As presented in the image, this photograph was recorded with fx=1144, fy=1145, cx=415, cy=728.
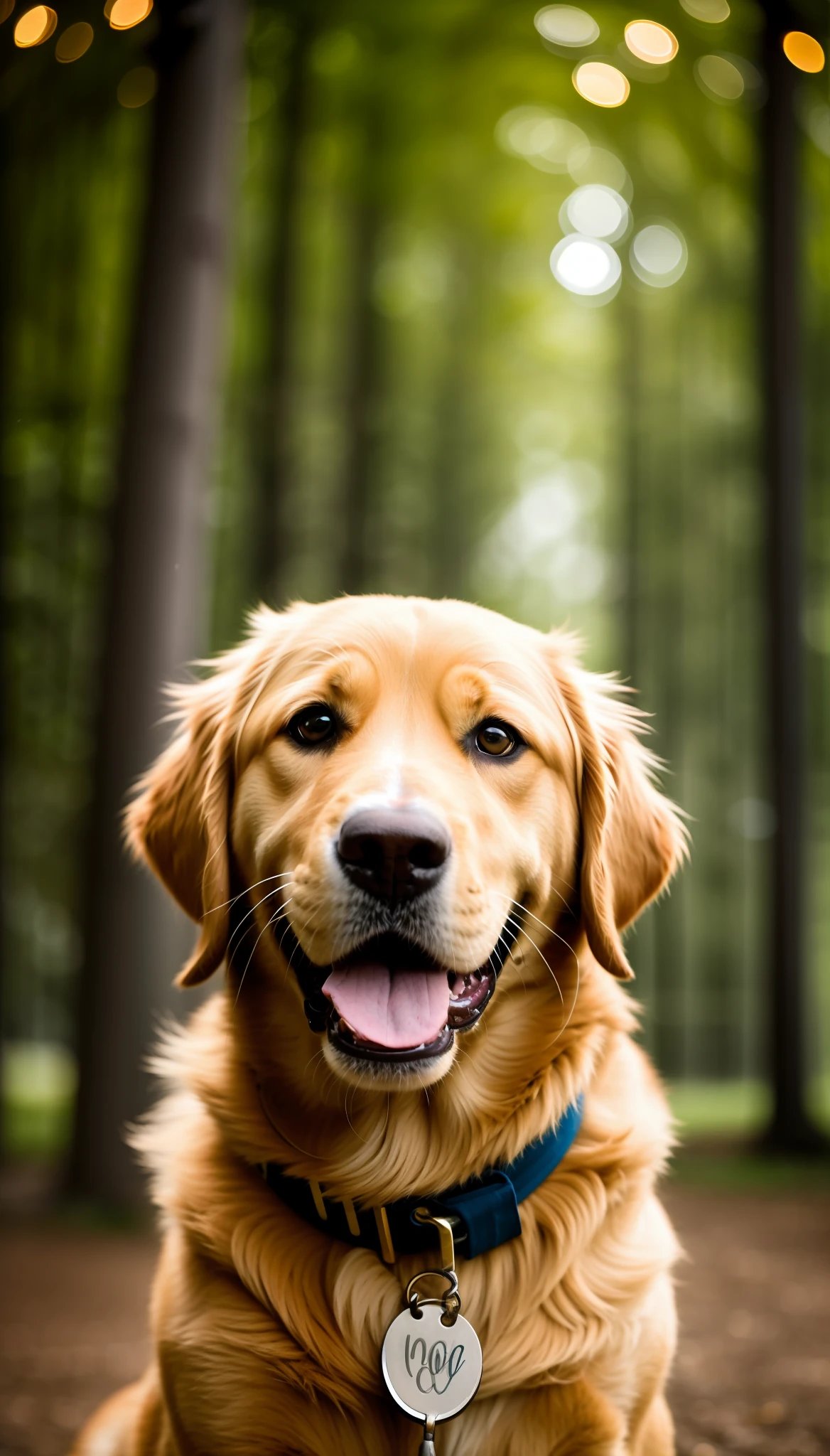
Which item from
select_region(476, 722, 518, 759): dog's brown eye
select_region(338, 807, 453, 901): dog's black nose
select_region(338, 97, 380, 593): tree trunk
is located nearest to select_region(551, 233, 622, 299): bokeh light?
select_region(338, 97, 380, 593): tree trunk

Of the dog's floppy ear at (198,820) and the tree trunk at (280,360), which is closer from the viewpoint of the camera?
the dog's floppy ear at (198,820)

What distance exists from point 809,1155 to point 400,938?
652 centimetres

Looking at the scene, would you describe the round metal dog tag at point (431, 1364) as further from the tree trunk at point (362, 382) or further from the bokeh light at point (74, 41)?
the tree trunk at point (362, 382)

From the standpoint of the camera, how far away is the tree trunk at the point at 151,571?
18.7ft

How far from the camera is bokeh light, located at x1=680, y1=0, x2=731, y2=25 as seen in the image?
3744mm

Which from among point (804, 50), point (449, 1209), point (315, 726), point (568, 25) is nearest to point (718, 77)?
point (568, 25)

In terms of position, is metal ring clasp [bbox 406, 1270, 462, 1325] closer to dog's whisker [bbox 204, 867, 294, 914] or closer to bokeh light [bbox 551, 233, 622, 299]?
dog's whisker [bbox 204, 867, 294, 914]

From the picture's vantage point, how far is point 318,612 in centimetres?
259

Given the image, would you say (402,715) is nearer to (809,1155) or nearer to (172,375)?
(172,375)

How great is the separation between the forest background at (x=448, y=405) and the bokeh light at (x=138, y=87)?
0.07ft

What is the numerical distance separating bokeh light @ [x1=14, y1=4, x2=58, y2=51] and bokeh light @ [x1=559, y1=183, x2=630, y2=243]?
24.3ft

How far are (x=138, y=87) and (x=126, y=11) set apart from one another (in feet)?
6.38

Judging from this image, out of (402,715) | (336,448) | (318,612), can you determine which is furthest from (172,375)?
(336,448)

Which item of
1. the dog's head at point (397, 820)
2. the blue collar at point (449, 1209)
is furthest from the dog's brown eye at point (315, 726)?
the blue collar at point (449, 1209)
